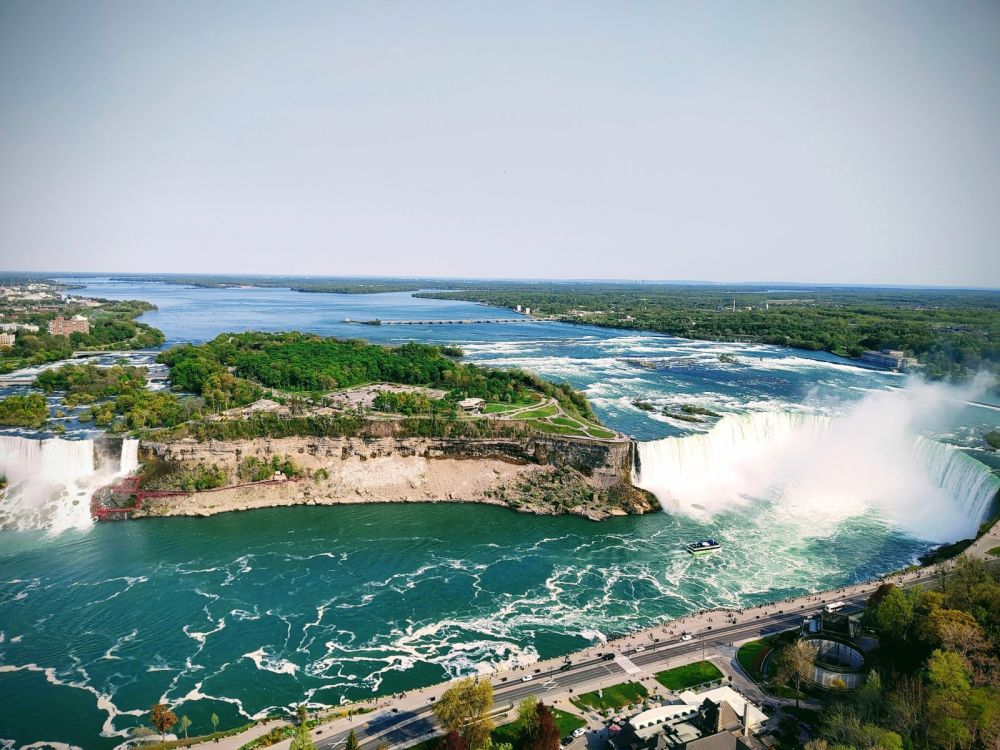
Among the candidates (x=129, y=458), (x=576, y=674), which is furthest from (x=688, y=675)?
(x=129, y=458)

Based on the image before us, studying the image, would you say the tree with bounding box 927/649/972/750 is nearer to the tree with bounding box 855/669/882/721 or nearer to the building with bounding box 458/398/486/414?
the tree with bounding box 855/669/882/721

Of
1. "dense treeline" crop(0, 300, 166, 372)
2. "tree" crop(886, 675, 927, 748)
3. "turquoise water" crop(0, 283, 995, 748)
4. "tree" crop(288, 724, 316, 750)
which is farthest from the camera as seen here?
"dense treeline" crop(0, 300, 166, 372)

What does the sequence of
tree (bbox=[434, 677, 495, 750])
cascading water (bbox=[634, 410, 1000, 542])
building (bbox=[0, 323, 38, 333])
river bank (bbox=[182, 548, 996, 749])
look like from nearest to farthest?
tree (bbox=[434, 677, 495, 750]) < river bank (bbox=[182, 548, 996, 749]) < cascading water (bbox=[634, 410, 1000, 542]) < building (bbox=[0, 323, 38, 333])

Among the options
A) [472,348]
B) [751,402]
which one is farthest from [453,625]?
[472,348]

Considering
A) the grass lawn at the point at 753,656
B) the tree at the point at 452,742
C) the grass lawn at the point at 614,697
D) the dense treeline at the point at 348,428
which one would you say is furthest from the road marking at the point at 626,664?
the dense treeline at the point at 348,428

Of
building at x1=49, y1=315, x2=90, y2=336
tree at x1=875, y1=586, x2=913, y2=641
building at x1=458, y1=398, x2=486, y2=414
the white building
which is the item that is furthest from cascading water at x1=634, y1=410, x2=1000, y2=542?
building at x1=49, y1=315, x2=90, y2=336

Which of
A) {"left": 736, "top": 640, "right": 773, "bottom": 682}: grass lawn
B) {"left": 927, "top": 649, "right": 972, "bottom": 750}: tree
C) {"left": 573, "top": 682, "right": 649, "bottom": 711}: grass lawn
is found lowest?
{"left": 573, "top": 682, "right": 649, "bottom": 711}: grass lawn

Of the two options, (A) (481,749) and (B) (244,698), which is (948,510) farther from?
(B) (244,698)

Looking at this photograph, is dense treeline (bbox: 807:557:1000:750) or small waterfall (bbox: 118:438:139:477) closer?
dense treeline (bbox: 807:557:1000:750)
